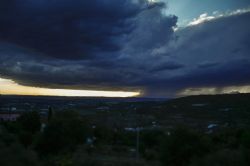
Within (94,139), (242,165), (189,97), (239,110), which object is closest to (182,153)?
(242,165)

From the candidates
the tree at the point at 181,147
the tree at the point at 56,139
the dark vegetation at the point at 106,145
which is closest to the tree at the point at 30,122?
the dark vegetation at the point at 106,145

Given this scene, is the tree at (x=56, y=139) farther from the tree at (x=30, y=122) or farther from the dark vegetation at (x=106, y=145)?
the tree at (x=30, y=122)

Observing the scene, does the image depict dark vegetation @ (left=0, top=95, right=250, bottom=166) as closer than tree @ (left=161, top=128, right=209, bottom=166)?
Yes

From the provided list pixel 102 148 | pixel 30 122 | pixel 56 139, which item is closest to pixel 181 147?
pixel 56 139

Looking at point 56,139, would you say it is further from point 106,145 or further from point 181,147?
point 181,147

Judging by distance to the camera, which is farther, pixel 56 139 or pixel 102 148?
pixel 102 148

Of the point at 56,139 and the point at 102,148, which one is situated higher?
the point at 56,139

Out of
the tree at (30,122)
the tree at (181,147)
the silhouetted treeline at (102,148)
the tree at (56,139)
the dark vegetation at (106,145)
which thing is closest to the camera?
the silhouetted treeline at (102,148)

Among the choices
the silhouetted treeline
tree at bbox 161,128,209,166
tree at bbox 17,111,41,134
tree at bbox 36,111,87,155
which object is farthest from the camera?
tree at bbox 17,111,41,134

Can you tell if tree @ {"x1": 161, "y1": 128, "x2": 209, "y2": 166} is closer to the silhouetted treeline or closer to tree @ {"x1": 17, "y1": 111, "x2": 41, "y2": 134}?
the silhouetted treeline

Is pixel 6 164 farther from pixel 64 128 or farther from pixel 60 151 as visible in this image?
pixel 64 128

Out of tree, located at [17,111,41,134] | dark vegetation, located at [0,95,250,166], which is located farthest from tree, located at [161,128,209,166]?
tree, located at [17,111,41,134]

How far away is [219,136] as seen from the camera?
2633 inches

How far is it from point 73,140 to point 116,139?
70.3ft
